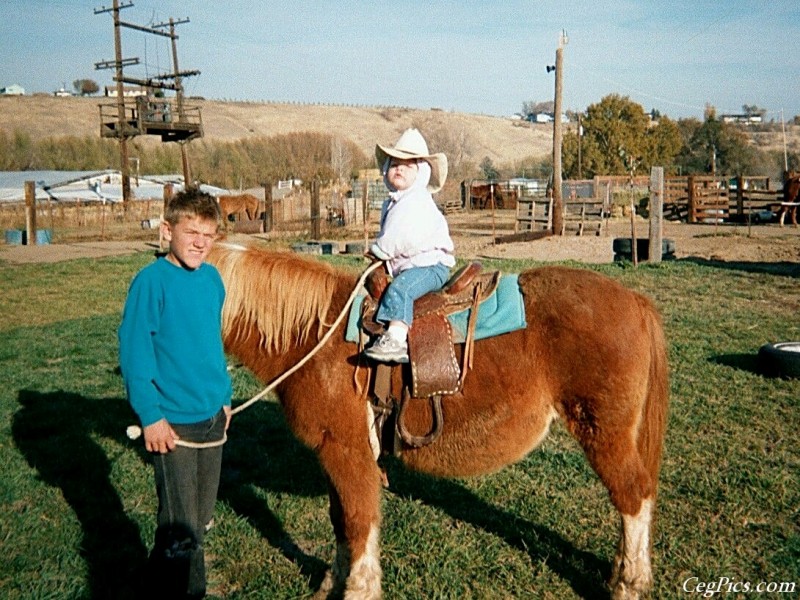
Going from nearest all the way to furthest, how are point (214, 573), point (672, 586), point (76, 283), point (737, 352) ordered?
1. point (672, 586)
2. point (214, 573)
3. point (737, 352)
4. point (76, 283)

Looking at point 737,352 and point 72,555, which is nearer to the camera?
point 72,555

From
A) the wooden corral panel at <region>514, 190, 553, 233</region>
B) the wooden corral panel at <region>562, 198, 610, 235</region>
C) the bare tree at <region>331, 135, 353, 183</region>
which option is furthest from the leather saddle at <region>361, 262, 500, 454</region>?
the bare tree at <region>331, 135, 353, 183</region>

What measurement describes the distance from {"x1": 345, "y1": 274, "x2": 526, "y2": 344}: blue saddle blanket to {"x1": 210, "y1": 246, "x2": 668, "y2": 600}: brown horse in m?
0.06

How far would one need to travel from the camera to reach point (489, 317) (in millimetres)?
3346

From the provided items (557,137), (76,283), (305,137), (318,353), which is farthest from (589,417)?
(305,137)

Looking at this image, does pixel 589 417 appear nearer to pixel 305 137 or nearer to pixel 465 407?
pixel 465 407

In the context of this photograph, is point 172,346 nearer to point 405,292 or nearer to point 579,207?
point 405,292

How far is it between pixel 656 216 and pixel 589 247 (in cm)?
526

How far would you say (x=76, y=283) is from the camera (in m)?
14.8

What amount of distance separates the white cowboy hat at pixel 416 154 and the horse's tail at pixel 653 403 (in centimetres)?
152

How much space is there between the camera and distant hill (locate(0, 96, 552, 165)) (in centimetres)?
8288

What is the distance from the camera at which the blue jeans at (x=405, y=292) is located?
3.26 metres

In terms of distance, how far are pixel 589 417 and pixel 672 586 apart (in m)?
1.11

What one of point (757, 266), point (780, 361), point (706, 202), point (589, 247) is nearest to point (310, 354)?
point (780, 361)
